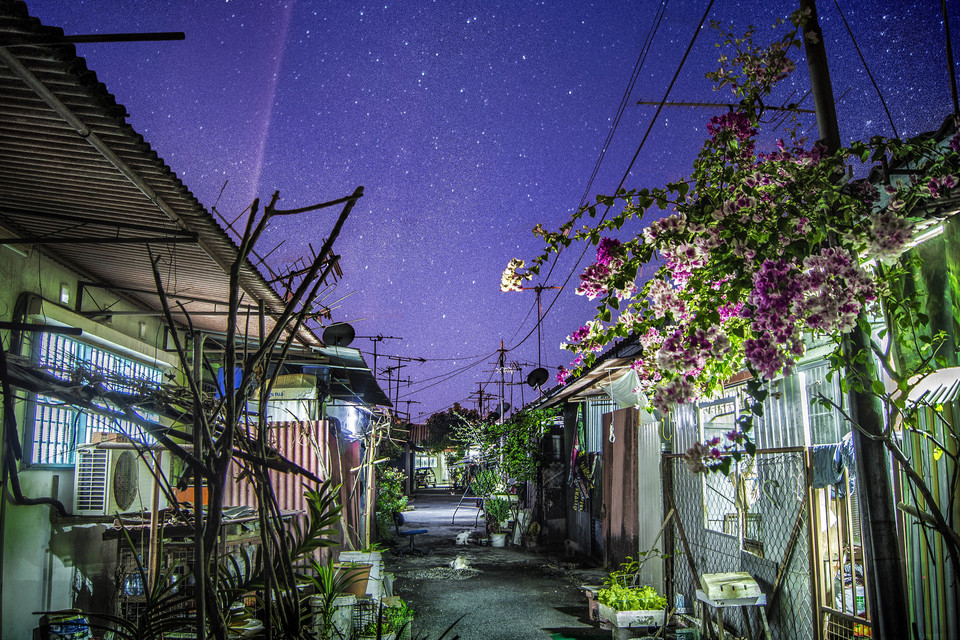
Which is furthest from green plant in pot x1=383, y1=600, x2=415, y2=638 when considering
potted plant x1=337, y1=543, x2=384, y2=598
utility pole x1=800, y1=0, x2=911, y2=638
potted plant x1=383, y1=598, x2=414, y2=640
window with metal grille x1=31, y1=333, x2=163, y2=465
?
utility pole x1=800, y1=0, x2=911, y2=638

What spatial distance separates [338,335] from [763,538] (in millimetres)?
9300

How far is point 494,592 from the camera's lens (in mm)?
11812

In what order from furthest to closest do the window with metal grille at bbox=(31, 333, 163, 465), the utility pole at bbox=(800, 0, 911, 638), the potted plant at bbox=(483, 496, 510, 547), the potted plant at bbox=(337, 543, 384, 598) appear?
the potted plant at bbox=(483, 496, 510, 547)
the potted plant at bbox=(337, 543, 384, 598)
the window with metal grille at bbox=(31, 333, 163, 465)
the utility pole at bbox=(800, 0, 911, 638)

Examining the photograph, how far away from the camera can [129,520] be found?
7629mm

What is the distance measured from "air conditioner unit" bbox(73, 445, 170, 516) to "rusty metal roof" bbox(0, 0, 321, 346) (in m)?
2.28

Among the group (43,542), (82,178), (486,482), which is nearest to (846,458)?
(82,178)

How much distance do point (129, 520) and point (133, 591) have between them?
829mm

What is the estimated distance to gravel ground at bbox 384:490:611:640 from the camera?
→ 9.19 m

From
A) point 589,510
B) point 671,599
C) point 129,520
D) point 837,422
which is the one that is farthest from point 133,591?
point 589,510

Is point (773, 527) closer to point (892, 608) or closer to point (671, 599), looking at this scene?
point (671, 599)

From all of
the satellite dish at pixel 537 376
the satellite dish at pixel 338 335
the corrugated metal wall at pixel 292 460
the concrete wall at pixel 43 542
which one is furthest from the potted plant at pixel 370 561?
the satellite dish at pixel 537 376

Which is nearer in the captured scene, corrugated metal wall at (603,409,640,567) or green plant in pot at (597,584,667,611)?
green plant in pot at (597,584,667,611)

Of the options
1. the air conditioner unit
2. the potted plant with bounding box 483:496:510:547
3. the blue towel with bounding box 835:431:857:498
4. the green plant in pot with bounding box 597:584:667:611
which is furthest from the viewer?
the potted plant with bounding box 483:496:510:547

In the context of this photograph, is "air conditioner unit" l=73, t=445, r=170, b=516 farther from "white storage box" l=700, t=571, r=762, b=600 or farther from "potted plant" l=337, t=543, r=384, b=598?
"white storage box" l=700, t=571, r=762, b=600
